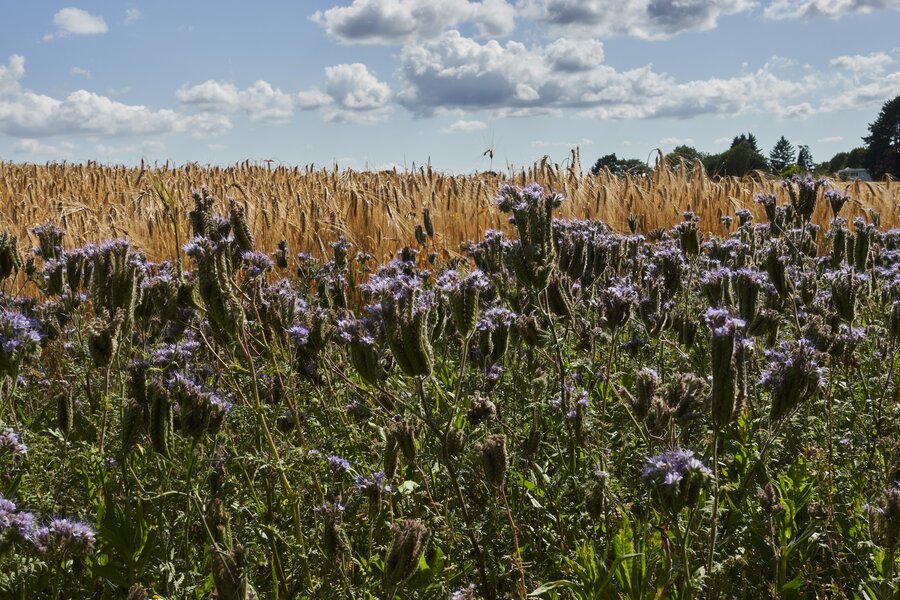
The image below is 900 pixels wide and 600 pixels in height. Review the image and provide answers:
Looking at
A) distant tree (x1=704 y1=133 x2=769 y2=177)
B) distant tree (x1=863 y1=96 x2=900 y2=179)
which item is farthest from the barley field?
distant tree (x1=863 y1=96 x2=900 y2=179)

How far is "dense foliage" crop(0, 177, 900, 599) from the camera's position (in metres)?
2.77

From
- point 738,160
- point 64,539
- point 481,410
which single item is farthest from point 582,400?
point 738,160

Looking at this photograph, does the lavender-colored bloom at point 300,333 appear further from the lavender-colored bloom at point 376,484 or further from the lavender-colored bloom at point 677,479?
the lavender-colored bloom at point 677,479

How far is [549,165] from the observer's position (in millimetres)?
12883

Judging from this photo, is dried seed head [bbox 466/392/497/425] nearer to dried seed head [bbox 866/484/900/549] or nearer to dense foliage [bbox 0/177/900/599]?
dense foliage [bbox 0/177/900/599]

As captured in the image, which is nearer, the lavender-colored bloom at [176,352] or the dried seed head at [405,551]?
the dried seed head at [405,551]

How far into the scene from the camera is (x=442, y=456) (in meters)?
2.96

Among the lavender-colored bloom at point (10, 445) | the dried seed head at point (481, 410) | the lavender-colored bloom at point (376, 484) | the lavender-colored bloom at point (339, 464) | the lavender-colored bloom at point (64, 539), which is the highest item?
the dried seed head at point (481, 410)

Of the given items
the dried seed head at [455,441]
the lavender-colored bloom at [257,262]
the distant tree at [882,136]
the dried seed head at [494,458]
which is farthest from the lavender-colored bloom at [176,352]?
the distant tree at [882,136]

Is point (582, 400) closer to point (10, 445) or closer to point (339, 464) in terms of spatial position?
point (339, 464)

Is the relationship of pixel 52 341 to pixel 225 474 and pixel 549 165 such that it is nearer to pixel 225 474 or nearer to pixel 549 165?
pixel 225 474

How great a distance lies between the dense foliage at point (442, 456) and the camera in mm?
2768

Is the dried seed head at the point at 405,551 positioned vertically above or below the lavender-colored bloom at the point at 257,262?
below

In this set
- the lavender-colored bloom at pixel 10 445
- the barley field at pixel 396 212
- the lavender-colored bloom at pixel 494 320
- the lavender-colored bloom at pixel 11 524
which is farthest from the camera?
the barley field at pixel 396 212
